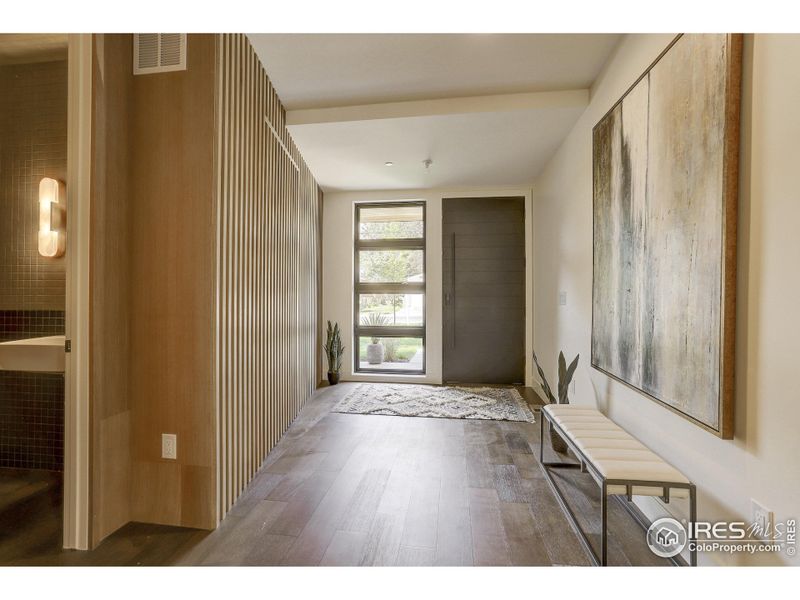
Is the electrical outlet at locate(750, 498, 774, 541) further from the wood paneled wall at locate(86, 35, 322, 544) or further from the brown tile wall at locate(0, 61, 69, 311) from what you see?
the brown tile wall at locate(0, 61, 69, 311)

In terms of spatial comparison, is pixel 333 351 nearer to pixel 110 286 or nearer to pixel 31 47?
pixel 110 286

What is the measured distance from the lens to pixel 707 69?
52.2 inches

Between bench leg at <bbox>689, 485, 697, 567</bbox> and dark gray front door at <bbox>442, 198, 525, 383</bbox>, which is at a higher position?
dark gray front door at <bbox>442, 198, 525, 383</bbox>

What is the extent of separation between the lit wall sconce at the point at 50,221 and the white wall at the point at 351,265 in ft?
10.2

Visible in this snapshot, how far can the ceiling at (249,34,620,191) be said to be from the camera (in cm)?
222

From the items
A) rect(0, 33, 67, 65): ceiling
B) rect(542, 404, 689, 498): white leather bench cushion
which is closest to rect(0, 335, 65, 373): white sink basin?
rect(0, 33, 67, 65): ceiling

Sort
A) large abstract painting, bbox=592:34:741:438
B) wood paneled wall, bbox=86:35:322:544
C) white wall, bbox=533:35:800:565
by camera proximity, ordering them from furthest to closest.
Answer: wood paneled wall, bbox=86:35:322:544 < large abstract painting, bbox=592:34:741:438 < white wall, bbox=533:35:800:565

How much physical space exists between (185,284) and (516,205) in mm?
4089

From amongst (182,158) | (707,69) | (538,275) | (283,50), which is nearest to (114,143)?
(182,158)

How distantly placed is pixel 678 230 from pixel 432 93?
Answer: 204cm

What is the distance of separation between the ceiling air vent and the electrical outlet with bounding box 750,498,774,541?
2895 millimetres

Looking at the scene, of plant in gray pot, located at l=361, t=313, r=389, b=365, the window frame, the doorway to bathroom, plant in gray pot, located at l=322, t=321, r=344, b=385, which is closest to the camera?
the doorway to bathroom

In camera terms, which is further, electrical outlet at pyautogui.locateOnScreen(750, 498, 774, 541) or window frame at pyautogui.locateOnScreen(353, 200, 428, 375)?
window frame at pyautogui.locateOnScreen(353, 200, 428, 375)
